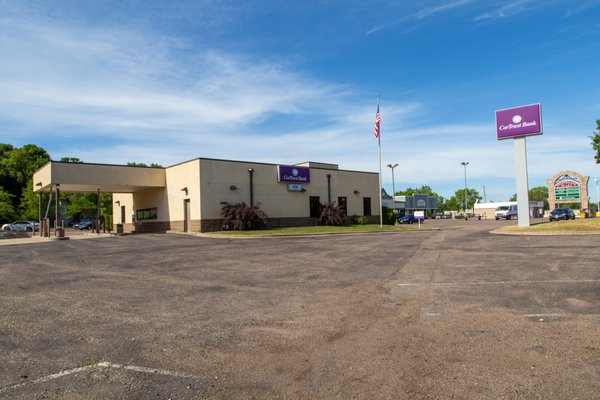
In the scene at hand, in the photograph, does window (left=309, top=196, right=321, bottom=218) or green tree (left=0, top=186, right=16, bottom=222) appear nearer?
window (left=309, top=196, right=321, bottom=218)

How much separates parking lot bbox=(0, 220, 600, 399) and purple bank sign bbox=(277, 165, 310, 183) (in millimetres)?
23395

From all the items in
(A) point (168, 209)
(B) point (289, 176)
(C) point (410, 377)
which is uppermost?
(B) point (289, 176)

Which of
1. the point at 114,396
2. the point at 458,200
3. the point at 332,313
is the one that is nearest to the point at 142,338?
the point at 114,396

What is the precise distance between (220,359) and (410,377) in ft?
6.96

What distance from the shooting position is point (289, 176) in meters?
35.3

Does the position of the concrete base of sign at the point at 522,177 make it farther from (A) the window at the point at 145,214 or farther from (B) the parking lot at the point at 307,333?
(A) the window at the point at 145,214

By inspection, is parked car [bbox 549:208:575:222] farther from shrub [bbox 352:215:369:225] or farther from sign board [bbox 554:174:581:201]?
shrub [bbox 352:215:369:225]

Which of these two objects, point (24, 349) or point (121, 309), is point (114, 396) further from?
point (121, 309)

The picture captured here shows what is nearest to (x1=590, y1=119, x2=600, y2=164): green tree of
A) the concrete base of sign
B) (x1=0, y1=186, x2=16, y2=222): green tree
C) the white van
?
the concrete base of sign

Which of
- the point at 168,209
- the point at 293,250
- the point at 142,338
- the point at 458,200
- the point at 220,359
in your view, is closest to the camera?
the point at 220,359

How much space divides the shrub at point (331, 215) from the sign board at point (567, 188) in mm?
43052

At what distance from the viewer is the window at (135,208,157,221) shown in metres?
36.5

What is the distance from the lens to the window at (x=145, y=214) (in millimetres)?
36547

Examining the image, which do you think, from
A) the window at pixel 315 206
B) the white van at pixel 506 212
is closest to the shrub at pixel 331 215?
the window at pixel 315 206
